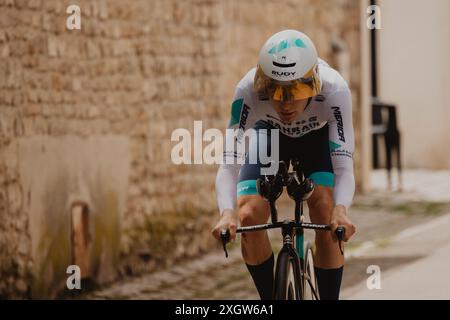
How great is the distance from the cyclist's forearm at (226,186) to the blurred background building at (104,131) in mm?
3027

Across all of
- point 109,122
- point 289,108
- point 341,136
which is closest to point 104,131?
point 109,122

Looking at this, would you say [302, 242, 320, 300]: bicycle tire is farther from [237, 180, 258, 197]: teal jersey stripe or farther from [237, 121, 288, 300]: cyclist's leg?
[237, 180, 258, 197]: teal jersey stripe

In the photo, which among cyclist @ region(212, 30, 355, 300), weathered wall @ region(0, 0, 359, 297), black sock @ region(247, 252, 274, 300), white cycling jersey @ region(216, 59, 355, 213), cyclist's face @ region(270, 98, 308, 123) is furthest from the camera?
weathered wall @ region(0, 0, 359, 297)

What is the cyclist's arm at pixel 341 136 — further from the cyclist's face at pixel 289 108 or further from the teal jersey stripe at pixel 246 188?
the teal jersey stripe at pixel 246 188

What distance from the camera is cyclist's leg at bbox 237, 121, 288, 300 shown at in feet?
17.4

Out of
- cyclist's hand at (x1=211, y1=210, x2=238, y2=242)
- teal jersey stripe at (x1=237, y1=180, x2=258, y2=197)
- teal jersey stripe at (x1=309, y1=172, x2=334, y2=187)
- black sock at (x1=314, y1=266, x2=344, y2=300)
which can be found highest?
teal jersey stripe at (x1=309, y1=172, x2=334, y2=187)

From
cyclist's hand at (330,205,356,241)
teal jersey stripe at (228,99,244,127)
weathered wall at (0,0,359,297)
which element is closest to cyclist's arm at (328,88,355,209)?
cyclist's hand at (330,205,356,241)

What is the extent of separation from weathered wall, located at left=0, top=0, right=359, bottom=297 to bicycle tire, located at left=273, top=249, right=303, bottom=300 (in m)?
3.27

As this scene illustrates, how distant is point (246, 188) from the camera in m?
5.43

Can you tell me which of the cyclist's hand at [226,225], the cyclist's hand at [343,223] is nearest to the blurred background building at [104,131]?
the cyclist's hand at [226,225]

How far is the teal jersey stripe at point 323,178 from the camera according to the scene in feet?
18.2

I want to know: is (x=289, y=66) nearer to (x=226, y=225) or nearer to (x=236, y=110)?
(x=236, y=110)

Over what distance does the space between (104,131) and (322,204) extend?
419cm

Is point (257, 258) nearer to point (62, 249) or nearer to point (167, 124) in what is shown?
point (62, 249)
